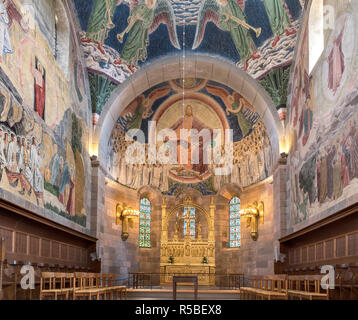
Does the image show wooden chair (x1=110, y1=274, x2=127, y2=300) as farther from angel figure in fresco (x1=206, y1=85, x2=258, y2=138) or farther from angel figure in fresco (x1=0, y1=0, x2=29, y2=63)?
angel figure in fresco (x1=206, y1=85, x2=258, y2=138)

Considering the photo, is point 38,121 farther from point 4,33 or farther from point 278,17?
point 278,17

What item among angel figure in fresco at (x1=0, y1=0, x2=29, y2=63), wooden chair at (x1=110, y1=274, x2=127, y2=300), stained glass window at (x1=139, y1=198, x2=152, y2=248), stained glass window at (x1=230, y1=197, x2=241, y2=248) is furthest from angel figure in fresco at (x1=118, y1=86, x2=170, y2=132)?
angel figure in fresco at (x1=0, y1=0, x2=29, y2=63)

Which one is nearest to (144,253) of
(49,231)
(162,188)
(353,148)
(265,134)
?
(162,188)

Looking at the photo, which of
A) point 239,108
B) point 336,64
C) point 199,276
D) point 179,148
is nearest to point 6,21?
point 336,64

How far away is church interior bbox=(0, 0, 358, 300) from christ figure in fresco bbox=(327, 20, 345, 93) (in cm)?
8

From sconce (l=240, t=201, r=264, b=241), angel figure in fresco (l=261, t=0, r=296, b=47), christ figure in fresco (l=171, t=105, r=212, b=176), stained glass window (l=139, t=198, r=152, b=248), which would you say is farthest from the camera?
christ figure in fresco (l=171, t=105, r=212, b=176)

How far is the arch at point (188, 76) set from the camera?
60.8 feet

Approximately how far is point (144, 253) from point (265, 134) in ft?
27.0

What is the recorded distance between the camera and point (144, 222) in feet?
77.7

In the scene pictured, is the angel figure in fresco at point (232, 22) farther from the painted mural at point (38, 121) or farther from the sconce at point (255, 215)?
the sconce at point (255, 215)

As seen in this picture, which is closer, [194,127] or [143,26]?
[143,26]

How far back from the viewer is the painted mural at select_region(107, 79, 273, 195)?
21344mm

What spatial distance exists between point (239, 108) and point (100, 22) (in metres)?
7.98
